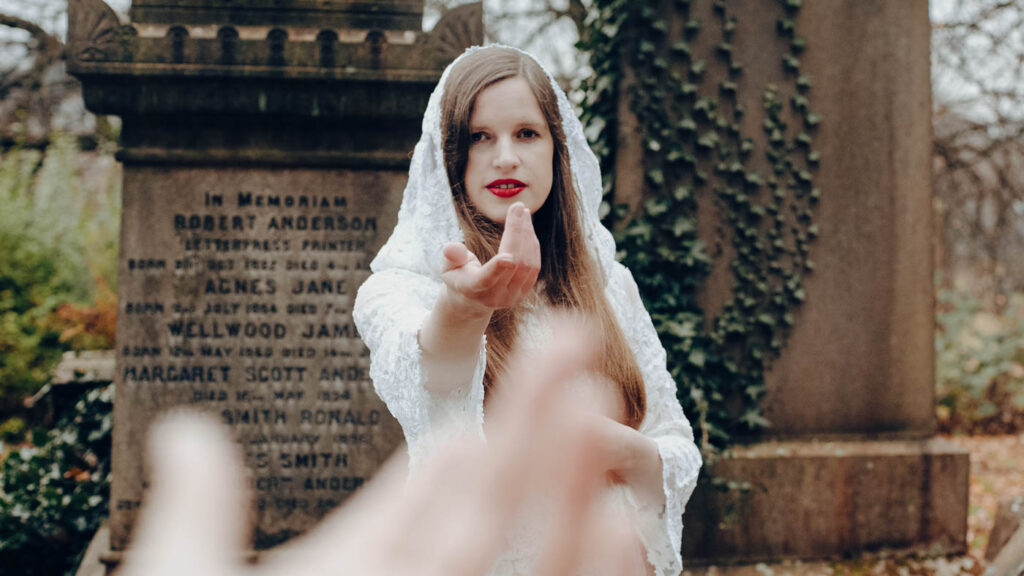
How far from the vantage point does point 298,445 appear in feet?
10.7

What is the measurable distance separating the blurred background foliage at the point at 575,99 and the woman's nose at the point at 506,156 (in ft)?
12.3

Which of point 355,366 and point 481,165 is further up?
point 481,165

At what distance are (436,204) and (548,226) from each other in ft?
0.83

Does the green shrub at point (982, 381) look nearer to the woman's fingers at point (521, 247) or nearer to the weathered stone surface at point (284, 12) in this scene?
the weathered stone surface at point (284, 12)

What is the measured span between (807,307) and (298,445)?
271 centimetres

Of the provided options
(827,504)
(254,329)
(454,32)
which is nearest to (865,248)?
(827,504)

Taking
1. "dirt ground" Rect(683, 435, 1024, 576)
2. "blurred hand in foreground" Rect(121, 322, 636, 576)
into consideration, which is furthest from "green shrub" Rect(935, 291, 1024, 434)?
"blurred hand in foreground" Rect(121, 322, 636, 576)

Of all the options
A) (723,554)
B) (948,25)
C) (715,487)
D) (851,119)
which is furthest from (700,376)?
(948,25)

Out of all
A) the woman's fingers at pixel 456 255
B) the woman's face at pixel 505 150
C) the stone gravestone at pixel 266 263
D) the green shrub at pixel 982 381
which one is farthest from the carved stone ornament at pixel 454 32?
the green shrub at pixel 982 381

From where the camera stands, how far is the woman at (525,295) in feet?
3.94

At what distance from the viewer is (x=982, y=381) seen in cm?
710

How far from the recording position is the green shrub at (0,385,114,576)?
3.65 m

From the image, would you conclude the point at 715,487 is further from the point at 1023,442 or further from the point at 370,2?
the point at 1023,442

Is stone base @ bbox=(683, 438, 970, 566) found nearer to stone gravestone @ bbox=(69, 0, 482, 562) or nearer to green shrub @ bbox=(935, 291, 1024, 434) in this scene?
stone gravestone @ bbox=(69, 0, 482, 562)
